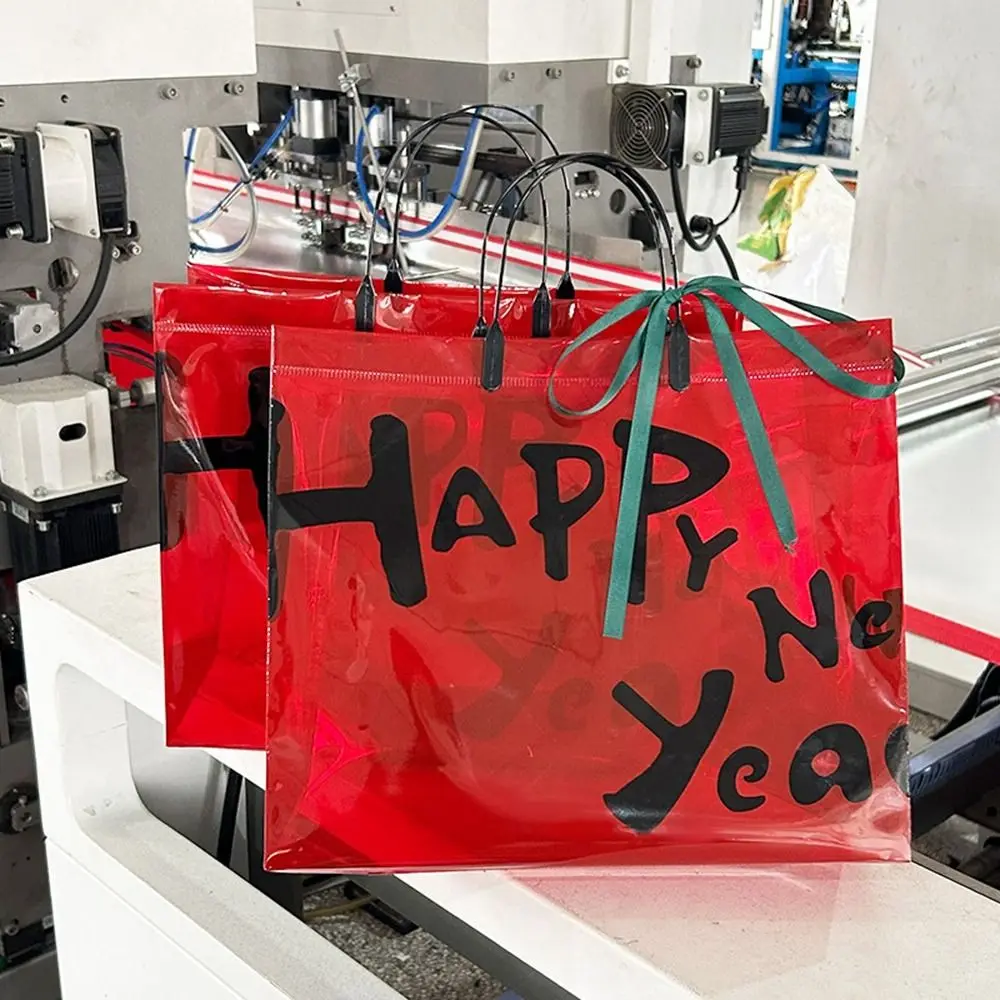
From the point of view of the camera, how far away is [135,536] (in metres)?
1.48

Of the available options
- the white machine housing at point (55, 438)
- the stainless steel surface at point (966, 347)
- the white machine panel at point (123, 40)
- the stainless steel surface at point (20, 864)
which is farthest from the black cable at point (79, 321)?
the stainless steel surface at point (966, 347)

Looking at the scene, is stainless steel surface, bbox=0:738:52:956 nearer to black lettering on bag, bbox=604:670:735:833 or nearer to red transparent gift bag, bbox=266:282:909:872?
red transparent gift bag, bbox=266:282:909:872

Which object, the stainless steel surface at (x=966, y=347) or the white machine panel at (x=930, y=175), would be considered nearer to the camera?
the stainless steel surface at (x=966, y=347)

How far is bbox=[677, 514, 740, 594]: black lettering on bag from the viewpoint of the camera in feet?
2.39

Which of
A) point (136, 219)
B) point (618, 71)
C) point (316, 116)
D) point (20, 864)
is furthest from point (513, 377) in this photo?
point (316, 116)

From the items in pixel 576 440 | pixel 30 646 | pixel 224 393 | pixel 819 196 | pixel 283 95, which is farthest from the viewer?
pixel 819 196

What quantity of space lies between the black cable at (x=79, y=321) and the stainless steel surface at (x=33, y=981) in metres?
0.74

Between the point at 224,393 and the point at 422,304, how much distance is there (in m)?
0.15

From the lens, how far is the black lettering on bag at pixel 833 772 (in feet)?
2.44

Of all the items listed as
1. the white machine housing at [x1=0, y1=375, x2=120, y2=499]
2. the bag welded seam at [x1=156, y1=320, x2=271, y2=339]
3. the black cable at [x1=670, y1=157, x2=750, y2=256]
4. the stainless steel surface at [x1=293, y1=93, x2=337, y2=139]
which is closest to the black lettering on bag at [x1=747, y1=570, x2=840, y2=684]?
the bag welded seam at [x1=156, y1=320, x2=271, y2=339]

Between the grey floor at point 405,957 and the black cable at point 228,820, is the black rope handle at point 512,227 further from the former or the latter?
Result: the grey floor at point 405,957

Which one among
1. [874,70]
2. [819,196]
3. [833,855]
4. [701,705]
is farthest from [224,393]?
[819,196]

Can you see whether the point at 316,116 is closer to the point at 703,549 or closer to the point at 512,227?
the point at 512,227

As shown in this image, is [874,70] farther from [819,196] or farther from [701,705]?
[701,705]
